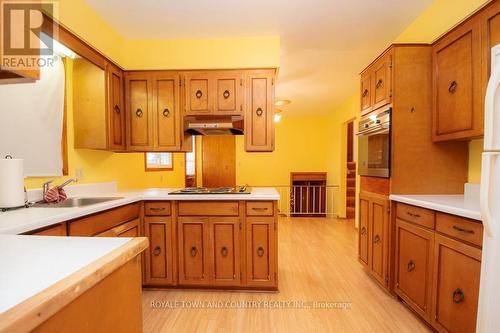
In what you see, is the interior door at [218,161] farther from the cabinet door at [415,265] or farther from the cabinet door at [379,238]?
the cabinet door at [415,265]

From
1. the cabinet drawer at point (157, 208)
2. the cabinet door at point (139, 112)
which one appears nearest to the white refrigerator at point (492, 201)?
the cabinet drawer at point (157, 208)

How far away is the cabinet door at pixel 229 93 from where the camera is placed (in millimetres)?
2467

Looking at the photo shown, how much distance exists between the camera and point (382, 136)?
6.82 ft

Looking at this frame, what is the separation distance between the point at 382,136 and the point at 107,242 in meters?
2.22

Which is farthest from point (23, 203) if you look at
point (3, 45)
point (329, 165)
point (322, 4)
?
point (329, 165)

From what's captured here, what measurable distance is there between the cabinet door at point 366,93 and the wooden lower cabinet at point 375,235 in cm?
91

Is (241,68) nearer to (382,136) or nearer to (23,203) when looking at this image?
(382,136)

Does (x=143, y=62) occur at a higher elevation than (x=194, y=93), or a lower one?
higher

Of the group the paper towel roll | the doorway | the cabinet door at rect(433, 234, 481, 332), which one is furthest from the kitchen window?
the doorway

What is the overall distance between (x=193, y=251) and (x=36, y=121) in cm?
168

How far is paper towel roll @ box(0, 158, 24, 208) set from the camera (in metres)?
1.33

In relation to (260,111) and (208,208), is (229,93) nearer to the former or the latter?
(260,111)

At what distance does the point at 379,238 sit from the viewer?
215cm

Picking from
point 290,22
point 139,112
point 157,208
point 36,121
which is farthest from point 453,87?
point 36,121
